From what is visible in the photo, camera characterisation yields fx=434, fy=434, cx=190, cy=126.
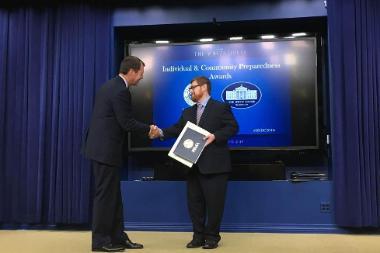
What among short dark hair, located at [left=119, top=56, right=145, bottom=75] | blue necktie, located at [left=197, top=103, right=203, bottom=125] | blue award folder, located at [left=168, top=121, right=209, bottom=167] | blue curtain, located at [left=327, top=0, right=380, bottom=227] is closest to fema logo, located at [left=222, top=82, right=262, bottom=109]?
blue curtain, located at [left=327, top=0, right=380, bottom=227]

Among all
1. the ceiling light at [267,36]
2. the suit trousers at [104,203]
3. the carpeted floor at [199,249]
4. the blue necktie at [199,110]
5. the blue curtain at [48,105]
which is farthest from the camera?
the ceiling light at [267,36]

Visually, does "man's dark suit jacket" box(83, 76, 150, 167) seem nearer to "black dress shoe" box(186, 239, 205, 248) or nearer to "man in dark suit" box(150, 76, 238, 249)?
"man in dark suit" box(150, 76, 238, 249)

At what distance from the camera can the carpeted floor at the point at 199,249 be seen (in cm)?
296

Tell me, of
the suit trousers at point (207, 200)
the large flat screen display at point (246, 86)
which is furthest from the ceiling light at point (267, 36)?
the suit trousers at point (207, 200)

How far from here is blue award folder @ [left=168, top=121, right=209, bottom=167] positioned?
2.98 metres

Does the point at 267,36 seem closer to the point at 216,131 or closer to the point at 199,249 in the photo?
the point at 216,131

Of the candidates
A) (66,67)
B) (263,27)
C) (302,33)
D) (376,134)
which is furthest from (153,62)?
(376,134)

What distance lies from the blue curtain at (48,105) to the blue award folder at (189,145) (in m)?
1.23

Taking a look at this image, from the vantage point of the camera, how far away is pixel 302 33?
4109 millimetres

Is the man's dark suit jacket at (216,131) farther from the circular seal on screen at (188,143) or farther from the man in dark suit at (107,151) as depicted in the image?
the man in dark suit at (107,151)

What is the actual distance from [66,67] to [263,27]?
1946 mm

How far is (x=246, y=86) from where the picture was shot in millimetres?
4055

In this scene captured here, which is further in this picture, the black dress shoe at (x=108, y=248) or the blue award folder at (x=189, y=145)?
the blue award folder at (x=189, y=145)

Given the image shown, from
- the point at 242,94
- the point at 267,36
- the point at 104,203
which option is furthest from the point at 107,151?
the point at 267,36
